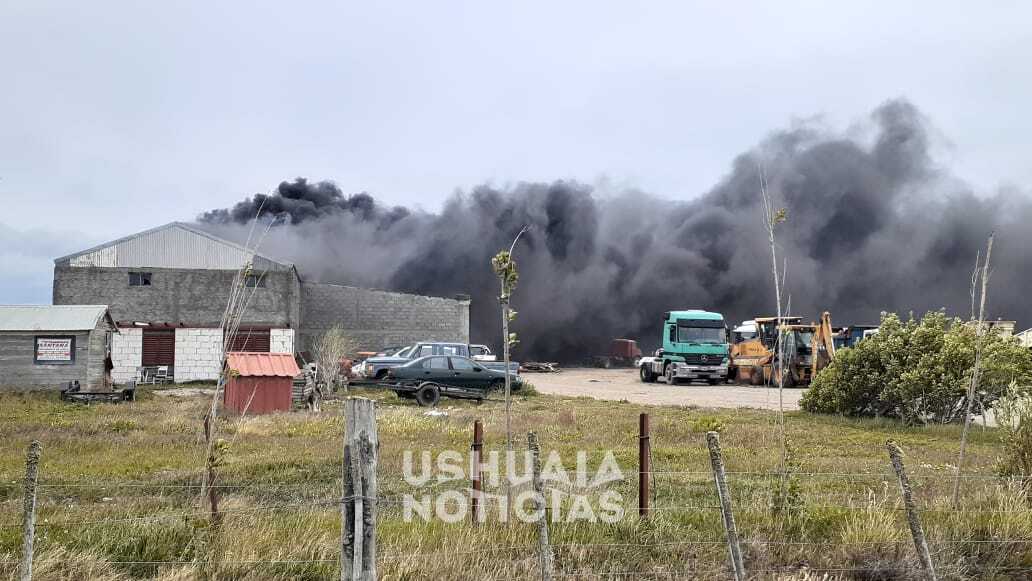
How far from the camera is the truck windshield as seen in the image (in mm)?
31547

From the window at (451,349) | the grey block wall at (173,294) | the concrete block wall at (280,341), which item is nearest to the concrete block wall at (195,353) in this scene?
the grey block wall at (173,294)

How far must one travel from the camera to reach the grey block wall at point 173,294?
113 ft

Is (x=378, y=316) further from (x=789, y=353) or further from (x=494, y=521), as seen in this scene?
(x=494, y=521)

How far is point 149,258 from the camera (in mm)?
35250

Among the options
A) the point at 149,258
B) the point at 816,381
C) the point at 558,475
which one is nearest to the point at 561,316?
the point at 149,258

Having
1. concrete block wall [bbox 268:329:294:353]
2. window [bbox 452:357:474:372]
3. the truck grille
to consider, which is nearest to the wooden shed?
window [bbox 452:357:474:372]

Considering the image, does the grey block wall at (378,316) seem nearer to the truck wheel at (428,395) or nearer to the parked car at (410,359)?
the parked car at (410,359)

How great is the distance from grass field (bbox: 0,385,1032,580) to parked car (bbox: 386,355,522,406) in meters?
8.80

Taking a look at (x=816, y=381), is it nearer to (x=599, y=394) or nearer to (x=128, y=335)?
(x=599, y=394)

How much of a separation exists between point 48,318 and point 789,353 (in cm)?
2486

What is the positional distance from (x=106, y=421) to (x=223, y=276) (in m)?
21.2

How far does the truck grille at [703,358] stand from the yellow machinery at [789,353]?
1923 millimetres

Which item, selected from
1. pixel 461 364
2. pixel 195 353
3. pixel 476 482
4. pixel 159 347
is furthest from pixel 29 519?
pixel 159 347

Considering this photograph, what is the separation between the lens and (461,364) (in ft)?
76.0
